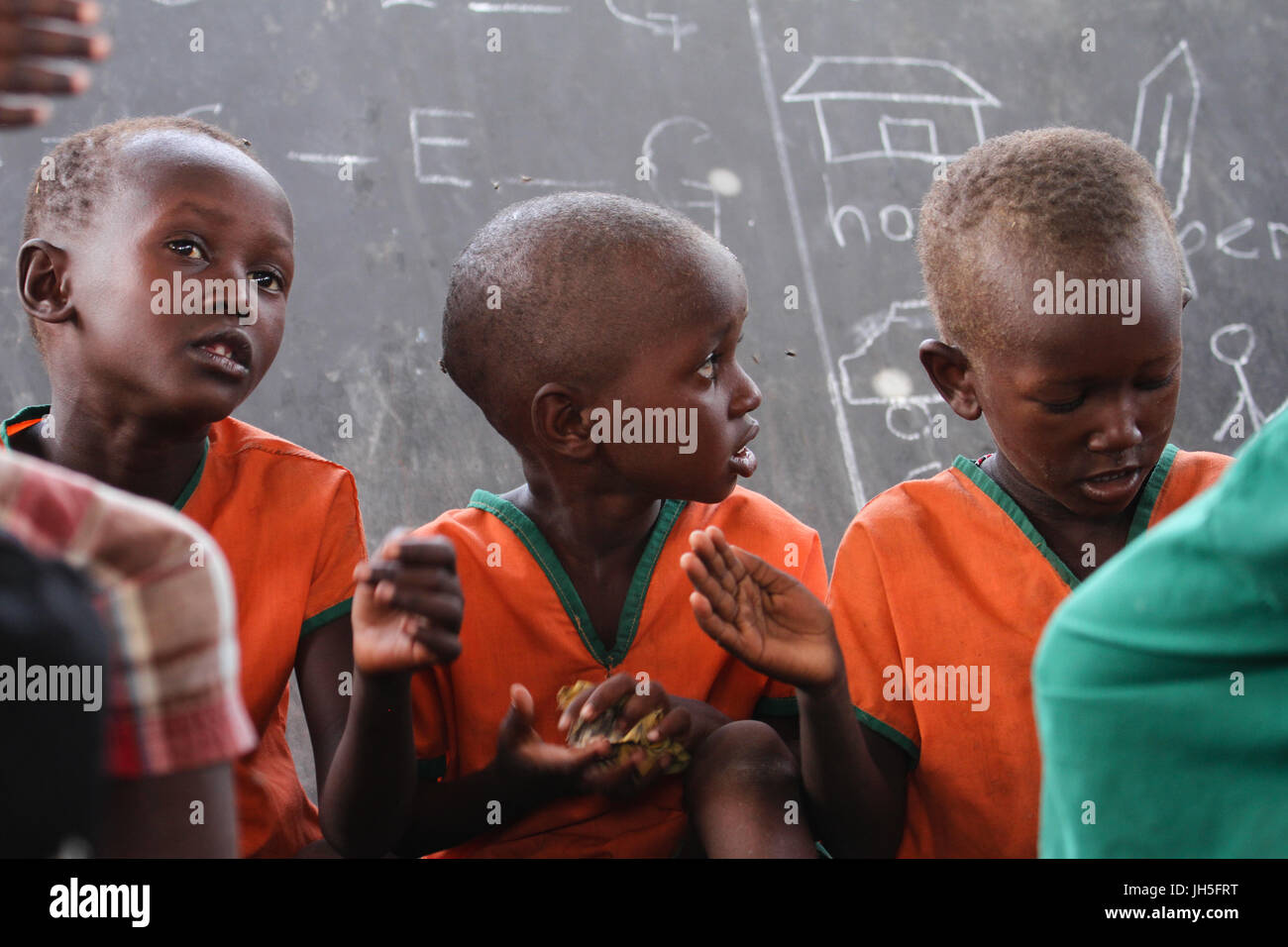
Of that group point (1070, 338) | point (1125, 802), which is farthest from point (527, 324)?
point (1125, 802)

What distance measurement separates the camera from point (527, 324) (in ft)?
5.54

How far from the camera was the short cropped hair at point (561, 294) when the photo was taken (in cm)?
165

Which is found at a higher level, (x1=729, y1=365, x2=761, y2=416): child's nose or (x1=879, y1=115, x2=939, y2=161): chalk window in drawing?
(x1=879, y1=115, x2=939, y2=161): chalk window in drawing

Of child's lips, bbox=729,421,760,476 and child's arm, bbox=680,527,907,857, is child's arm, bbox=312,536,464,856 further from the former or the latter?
child's lips, bbox=729,421,760,476

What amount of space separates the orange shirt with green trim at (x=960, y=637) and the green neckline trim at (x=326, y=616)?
688mm

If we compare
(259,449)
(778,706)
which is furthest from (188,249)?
(778,706)

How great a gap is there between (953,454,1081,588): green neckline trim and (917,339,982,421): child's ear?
8 cm

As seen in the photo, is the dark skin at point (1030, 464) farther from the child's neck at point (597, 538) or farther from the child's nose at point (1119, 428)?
the child's neck at point (597, 538)

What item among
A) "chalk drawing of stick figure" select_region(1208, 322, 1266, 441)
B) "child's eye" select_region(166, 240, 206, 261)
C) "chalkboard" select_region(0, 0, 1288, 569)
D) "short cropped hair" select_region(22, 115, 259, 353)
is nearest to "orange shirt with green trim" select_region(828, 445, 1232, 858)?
"child's eye" select_region(166, 240, 206, 261)

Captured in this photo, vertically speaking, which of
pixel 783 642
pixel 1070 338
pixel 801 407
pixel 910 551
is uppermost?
pixel 801 407

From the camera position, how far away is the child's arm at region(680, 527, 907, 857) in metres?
1.33

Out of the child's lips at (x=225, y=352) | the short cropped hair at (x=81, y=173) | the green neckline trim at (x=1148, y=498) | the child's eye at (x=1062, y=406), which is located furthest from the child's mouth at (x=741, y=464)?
the short cropped hair at (x=81, y=173)
